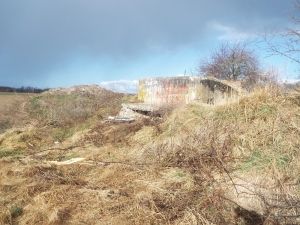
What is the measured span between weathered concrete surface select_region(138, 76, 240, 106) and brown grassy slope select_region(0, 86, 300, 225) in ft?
9.56

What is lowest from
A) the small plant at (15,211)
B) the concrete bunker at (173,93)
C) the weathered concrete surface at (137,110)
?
the small plant at (15,211)

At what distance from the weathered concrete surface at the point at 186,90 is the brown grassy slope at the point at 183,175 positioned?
291cm

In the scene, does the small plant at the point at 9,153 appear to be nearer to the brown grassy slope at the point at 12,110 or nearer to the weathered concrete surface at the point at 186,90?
the weathered concrete surface at the point at 186,90

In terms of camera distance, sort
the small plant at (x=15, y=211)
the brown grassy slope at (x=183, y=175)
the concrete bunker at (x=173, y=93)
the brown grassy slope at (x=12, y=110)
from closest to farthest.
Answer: the brown grassy slope at (x=183, y=175) < the small plant at (x=15, y=211) < the concrete bunker at (x=173, y=93) < the brown grassy slope at (x=12, y=110)

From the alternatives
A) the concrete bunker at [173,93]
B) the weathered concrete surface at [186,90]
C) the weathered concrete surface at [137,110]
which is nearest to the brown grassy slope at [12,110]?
the weathered concrete surface at [137,110]

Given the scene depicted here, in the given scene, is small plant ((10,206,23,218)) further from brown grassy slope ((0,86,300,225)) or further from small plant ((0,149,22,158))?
small plant ((0,149,22,158))

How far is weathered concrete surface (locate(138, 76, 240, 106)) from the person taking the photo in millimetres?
14062

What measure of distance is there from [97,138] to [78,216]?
591 centimetres

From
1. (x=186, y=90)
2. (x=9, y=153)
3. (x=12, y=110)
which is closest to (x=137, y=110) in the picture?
(x=186, y=90)

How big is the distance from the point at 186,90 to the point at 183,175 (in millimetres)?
6909

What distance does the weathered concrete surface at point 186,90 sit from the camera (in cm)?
1406

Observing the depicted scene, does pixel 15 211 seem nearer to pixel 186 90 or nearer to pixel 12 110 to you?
pixel 186 90

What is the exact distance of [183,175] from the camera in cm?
768

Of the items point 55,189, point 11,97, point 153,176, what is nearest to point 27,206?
point 55,189
